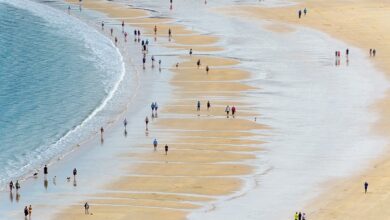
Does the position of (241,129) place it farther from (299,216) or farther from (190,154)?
(299,216)

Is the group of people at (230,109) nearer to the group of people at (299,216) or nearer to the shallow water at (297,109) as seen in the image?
the shallow water at (297,109)

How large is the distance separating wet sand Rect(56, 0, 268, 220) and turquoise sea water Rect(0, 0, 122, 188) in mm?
4421

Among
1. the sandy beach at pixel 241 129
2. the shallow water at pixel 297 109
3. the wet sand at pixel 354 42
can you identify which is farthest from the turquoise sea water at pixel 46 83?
the wet sand at pixel 354 42

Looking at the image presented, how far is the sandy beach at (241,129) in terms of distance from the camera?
45531mm

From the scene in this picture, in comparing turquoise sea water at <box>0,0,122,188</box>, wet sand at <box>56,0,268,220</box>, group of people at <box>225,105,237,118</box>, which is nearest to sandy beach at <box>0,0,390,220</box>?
wet sand at <box>56,0,268,220</box>

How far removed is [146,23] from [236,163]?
136 feet

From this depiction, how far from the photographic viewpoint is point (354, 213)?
43.1 m

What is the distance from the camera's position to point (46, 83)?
69.9 meters

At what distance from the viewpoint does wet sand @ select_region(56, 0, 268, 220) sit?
148 feet

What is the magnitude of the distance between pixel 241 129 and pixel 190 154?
549 cm

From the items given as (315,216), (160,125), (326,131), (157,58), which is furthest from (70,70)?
(315,216)

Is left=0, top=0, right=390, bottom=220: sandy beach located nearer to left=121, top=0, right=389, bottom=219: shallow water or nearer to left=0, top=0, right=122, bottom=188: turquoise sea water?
left=121, top=0, right=389, bottom=219: shallow water

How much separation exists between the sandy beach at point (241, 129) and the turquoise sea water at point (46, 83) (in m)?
1.46

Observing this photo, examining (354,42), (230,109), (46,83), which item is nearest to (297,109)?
(230,109)
